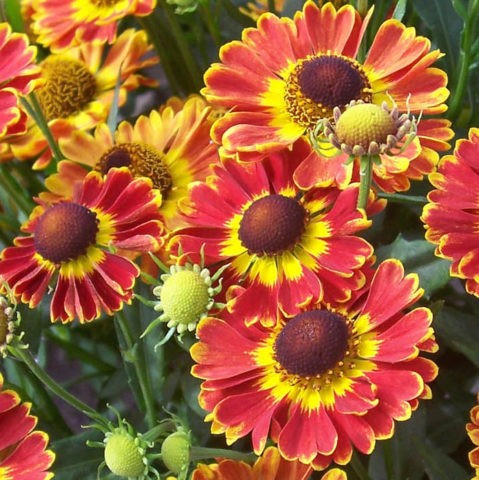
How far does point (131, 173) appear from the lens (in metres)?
0.82

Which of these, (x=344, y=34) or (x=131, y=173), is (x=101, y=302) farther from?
(x=344, y=34)

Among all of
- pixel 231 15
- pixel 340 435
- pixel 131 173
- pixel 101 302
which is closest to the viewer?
pixel 340 435

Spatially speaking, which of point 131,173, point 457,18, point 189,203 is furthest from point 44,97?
point 457,18

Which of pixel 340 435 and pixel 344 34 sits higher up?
pixel 344 34

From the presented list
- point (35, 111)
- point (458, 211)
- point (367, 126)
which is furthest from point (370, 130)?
point (35, 111)

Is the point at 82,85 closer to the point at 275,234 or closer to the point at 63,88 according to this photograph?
the point at 63,88

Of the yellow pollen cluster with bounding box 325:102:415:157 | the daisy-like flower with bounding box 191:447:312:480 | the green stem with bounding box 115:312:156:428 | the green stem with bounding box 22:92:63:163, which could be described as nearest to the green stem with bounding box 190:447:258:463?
the daisy-like flower with bounding box 191:447:312:480

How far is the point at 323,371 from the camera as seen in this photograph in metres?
0.64

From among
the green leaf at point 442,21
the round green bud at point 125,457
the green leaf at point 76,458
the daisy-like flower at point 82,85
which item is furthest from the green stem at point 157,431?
the green leaf at point 442,21

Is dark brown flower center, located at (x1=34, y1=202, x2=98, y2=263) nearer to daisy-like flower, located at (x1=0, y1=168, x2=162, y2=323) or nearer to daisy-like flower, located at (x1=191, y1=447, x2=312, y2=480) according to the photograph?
daisy-like flower, located at (x1=0, y1=168, x2=162, y2=323)

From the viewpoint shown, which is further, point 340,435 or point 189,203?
point 189,203

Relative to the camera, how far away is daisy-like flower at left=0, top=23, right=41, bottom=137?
29.5 inches

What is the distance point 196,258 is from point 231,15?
0.34 m

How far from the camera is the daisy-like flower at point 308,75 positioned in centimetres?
71
